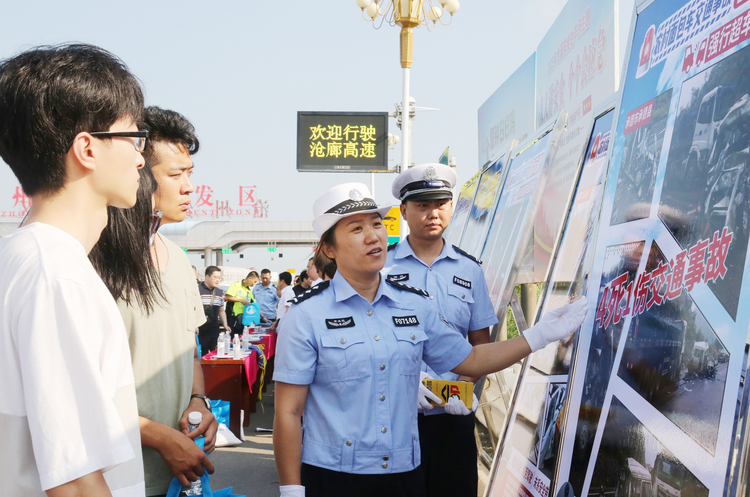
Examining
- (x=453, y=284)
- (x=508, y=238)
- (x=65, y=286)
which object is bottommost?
(x=453, y=284)

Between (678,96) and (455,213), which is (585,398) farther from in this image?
(455,213)

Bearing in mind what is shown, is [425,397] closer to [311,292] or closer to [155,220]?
[311,292]

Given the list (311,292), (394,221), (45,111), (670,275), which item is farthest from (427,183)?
(394,221)

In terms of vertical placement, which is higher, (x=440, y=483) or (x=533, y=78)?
(x=533, y=78)

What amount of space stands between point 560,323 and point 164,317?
1409mm

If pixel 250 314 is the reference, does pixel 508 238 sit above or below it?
above

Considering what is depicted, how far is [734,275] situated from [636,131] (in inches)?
32.3

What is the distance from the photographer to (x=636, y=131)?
6.71ft

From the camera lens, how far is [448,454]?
287cm

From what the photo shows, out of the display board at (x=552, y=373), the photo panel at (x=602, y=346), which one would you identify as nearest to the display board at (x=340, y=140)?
the display board at (x=552, y=373)

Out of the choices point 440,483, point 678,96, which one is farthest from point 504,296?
point 678,96

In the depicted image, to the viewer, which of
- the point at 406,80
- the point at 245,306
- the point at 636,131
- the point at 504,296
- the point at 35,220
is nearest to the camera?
the point at 35,220

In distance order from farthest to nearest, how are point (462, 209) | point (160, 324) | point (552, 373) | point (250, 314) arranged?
point (250, 314) < point (462, 209) < point (552, 373) < point (160, 324)

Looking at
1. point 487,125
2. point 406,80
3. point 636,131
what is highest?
point 406,80
